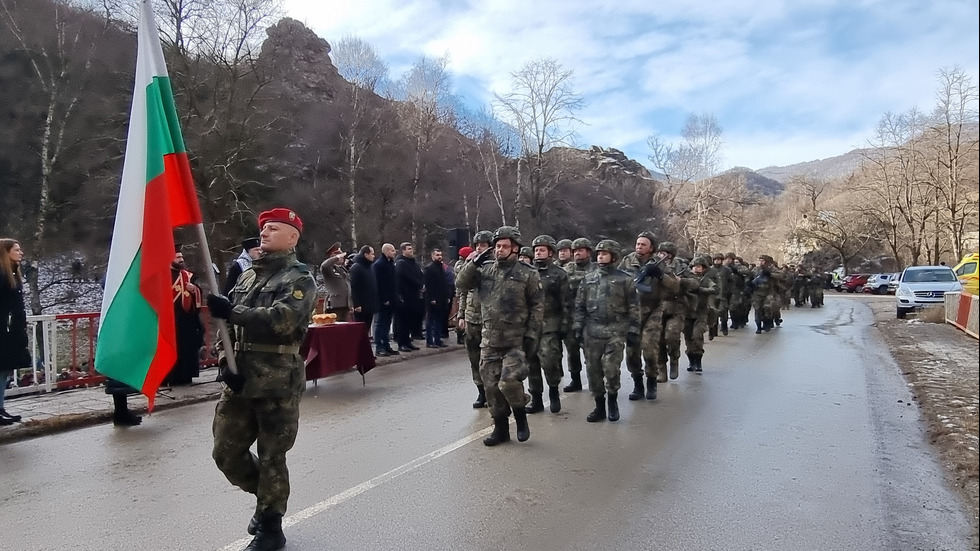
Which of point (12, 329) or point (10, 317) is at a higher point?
point (10, 317)

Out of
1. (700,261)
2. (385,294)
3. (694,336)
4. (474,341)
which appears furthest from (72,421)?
(700,261)

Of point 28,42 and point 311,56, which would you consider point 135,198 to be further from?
point 311,56

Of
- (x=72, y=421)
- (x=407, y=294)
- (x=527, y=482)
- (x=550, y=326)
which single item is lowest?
(x=527, y=482)

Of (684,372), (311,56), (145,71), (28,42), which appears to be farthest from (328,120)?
(145,71)

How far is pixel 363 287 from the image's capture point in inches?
456

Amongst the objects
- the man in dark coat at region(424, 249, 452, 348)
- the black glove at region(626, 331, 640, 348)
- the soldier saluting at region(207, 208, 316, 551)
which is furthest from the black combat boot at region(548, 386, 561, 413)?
the man in dark coat at region(424, 249, 452, 348)

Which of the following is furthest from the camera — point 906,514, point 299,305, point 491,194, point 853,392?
point 491,194

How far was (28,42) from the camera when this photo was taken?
2417 centimetres

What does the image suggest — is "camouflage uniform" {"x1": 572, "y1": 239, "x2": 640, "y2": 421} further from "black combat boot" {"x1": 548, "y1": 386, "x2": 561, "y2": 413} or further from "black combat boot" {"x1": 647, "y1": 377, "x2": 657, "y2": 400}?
"black combat boot" {"x1": 647, "y1": 377, "x2": 657, "y2": 400}

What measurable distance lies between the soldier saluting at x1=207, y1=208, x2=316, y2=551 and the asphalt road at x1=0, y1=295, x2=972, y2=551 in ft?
1.23

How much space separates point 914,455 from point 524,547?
4320 mm

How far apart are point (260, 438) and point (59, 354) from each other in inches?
281

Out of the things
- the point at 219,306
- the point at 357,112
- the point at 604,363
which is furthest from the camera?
the point at 357,112

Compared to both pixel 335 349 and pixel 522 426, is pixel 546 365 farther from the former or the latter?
pixel 335 349
